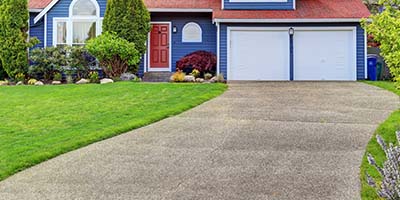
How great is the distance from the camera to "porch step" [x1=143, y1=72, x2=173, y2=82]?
17672 mm

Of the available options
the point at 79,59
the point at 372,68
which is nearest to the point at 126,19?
the point at 79,59

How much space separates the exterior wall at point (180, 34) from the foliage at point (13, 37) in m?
4.83

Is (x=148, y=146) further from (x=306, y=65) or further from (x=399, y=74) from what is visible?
(x=306, y=65)

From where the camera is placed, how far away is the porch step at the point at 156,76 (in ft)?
58.0

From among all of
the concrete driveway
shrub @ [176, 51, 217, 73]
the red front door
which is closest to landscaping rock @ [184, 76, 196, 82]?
shrub @ [176, 51, 217, 73]

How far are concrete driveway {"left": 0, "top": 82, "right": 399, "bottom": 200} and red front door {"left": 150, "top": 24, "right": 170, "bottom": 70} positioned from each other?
9.19 m

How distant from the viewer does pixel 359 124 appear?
819 cm

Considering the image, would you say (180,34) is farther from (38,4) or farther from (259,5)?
(38,4)

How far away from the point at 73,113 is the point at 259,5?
1094cm

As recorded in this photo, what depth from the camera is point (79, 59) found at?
55.0ft

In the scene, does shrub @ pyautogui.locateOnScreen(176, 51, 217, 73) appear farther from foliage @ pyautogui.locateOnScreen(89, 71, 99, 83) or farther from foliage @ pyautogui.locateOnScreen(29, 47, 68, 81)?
foliage @ pyautogui.locateOnScreen(29, 47, 68, 81)

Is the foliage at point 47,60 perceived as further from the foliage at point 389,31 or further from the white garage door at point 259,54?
the foliage at point 389,31

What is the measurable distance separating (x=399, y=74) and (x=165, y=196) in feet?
12.6

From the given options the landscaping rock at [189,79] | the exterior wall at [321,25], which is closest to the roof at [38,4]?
the landscaping rock at [189,79]
